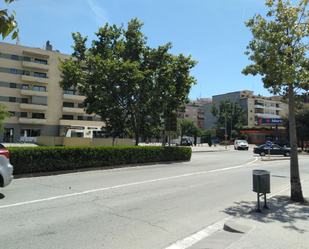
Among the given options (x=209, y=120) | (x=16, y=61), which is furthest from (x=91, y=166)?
(x=209, y=120)

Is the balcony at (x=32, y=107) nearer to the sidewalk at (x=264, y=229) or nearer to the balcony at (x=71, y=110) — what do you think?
the balcony at (x=71, y=110)

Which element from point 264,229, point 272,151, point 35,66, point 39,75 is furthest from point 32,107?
point 264,229

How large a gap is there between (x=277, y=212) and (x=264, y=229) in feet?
4.98

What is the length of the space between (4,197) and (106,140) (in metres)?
22.8

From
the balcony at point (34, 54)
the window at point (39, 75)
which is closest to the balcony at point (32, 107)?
the window at point (39, 75)

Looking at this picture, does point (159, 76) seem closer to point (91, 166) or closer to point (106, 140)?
point (91, 166)

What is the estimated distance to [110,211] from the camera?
19.6 ft

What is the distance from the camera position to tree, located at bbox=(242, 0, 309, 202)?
6672 millimetres

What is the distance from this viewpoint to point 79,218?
5.39 metres

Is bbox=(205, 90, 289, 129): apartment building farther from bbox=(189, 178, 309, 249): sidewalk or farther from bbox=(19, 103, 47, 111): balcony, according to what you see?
bbox=(189, 178, 309, 249): sidewalk

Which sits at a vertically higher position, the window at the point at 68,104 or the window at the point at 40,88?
the window at the point at 40,88

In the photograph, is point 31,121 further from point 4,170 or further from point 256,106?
point 256,106

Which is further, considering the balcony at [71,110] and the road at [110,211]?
the balcony at [71,110]

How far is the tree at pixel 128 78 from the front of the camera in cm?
1703
